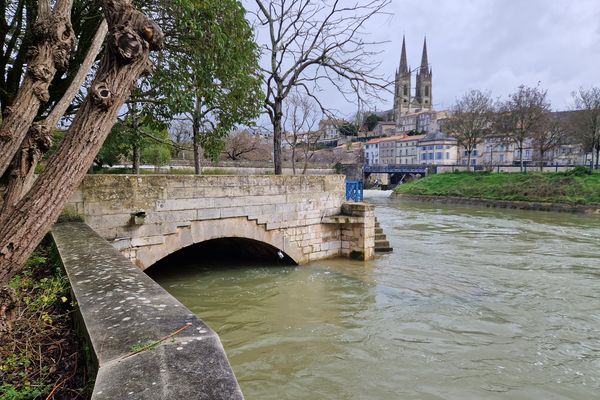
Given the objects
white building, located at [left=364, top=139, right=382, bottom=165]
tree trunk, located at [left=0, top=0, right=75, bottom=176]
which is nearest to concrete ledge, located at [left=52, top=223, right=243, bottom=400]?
tree trunk, located at [left=0, top=0, right=75, bottom=176]

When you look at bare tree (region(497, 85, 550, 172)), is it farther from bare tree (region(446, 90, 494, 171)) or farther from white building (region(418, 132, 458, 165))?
white building (region(418, 132, 458, 165))

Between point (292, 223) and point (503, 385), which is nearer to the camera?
point (503, 385)

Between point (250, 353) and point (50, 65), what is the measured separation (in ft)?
14.3

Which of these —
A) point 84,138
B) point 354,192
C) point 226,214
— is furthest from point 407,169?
point 84,138

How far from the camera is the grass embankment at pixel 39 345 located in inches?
87.1

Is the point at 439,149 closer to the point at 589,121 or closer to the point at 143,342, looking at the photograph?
the point at 589,121

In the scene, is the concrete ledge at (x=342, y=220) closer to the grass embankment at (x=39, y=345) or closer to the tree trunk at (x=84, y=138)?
the grass embankment at (x=39, y=345)

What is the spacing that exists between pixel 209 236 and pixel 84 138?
6.23 m

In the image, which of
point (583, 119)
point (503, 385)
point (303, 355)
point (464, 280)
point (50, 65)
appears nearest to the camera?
point (50, 65)

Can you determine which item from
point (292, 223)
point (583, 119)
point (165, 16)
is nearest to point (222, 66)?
point (165, 16)

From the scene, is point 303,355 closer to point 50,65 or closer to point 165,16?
point 50,65

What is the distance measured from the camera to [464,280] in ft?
32.4

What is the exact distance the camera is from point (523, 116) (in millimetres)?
38312

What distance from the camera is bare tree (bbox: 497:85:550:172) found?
3794 cm
